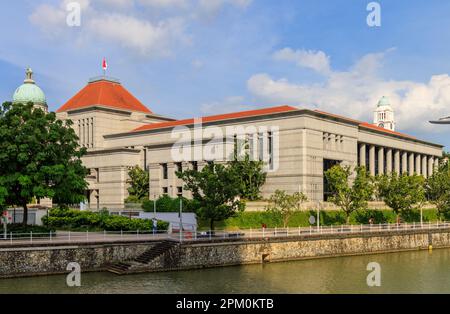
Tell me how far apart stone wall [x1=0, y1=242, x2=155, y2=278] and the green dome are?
66313 millimetres

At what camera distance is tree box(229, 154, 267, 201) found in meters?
79.2

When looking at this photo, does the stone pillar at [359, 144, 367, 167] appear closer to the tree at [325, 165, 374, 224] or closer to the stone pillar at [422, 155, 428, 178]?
the stone pillar at [422, 155, 428, 178]

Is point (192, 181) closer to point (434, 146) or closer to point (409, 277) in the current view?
point (409, 277)

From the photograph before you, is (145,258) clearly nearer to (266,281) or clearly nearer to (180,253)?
(180,253)

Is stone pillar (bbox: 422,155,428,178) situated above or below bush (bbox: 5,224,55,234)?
above

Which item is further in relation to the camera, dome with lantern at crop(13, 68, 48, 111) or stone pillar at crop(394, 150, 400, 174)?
stone pillar at crop(394, 150, 400, 174)

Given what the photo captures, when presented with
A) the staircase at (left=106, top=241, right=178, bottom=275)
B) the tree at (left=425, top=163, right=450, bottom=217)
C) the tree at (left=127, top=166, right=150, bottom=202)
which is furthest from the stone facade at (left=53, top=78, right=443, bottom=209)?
the staircase at (left=106, top=241, right=178, bottom=275)

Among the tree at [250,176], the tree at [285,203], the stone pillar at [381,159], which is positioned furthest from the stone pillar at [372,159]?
the tree at [285,203]

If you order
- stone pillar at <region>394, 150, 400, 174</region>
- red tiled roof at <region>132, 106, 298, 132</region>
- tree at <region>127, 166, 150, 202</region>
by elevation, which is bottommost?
tree at <region>127, 166, 150, 202</region>

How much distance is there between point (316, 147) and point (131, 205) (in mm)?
28527

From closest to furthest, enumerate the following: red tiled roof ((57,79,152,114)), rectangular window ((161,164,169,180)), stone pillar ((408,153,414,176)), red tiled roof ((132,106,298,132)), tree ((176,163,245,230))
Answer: tree ((176,163,245,230)) → red tiled roof ((132,106,298,132)) → rectangular window ((161,164,169,180)) → red tiled roof ((57,79,152,114)) → stone pillar ((408,153,414,176))

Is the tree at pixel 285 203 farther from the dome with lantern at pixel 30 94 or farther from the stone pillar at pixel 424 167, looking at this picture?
the stone pillar at pixel 424 167

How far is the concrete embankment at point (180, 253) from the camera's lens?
1578 inches

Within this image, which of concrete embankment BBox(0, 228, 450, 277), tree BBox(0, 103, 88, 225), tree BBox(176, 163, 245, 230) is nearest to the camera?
concrete embankment BBox(0, 228, 450, 277)
